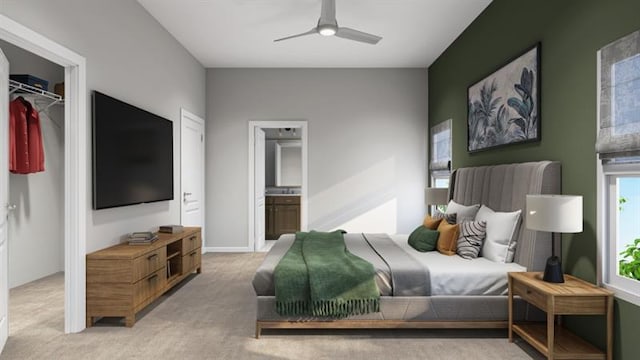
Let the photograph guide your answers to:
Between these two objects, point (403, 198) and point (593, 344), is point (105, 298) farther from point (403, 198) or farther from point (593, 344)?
point (403, 198)

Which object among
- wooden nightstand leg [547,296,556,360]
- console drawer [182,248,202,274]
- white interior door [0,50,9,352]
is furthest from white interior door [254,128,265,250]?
wooden nightstand leg [547,296,556,360]

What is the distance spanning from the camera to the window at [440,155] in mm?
5367

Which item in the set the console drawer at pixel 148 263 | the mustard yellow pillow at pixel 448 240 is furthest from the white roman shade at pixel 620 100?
the console drawer at pixel 148 263

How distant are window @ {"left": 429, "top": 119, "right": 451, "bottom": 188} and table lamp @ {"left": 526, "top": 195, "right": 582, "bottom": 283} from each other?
2.88 meters

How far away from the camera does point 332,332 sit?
3.00 metres

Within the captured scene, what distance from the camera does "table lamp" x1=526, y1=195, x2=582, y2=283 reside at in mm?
2381

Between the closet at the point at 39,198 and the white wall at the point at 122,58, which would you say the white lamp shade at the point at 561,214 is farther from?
Result: the closet at the point at 39,198

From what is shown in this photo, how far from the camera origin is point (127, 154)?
363 cm

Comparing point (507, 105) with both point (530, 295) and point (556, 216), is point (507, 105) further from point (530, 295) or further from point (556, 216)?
point (530, 295)

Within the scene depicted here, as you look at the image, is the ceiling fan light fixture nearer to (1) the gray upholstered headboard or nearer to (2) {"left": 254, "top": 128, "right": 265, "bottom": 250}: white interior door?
(1) the gray upholstered headboard

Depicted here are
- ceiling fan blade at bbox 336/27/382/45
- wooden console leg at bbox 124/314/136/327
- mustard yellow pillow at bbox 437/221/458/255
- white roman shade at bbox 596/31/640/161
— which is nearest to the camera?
white roman shade at bbox 596/31/640/161

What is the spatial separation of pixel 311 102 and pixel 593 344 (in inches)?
186

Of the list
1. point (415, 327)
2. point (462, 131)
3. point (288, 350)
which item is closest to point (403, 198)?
point (462, 131)

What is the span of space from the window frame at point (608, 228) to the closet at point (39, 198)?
4645 mm
